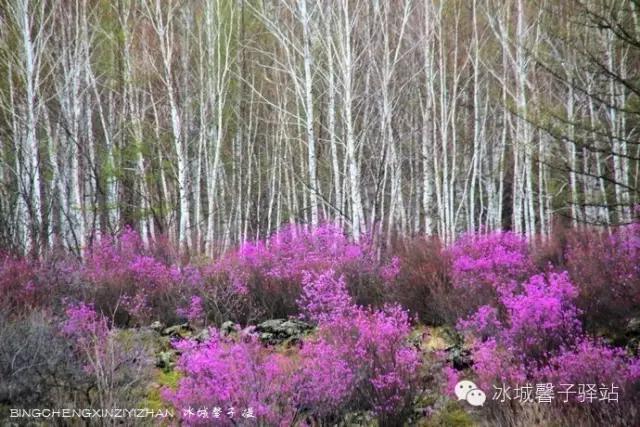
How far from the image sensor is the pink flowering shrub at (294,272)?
22.7 feet

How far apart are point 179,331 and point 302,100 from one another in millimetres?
5555

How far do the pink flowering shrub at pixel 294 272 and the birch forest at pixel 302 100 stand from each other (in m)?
1.05

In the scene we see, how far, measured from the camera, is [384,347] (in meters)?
3.79

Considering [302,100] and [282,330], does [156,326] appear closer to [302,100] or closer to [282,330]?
[282,330]

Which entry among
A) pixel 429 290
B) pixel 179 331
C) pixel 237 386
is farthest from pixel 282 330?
pixel 237 386

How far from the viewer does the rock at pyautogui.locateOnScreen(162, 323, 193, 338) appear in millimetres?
5973

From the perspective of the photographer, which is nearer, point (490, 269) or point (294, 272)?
point (490, 269)

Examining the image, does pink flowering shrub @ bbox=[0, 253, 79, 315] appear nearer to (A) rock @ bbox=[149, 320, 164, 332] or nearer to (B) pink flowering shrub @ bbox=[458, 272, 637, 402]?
(A) rock @ bbox=[149, 320, 164, 332]

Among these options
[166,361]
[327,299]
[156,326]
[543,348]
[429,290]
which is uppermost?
[327,299]

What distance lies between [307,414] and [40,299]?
4199 mm

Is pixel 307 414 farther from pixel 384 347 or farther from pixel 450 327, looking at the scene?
pixel 450 327

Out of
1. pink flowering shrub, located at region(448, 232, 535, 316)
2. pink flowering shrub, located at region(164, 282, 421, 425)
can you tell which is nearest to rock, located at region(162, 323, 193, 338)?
pink flowering shrub, located at region(164, 282, 421, 425)

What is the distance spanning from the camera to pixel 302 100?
1005 cm

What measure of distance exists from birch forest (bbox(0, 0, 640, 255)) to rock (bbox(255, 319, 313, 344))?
114 inches
